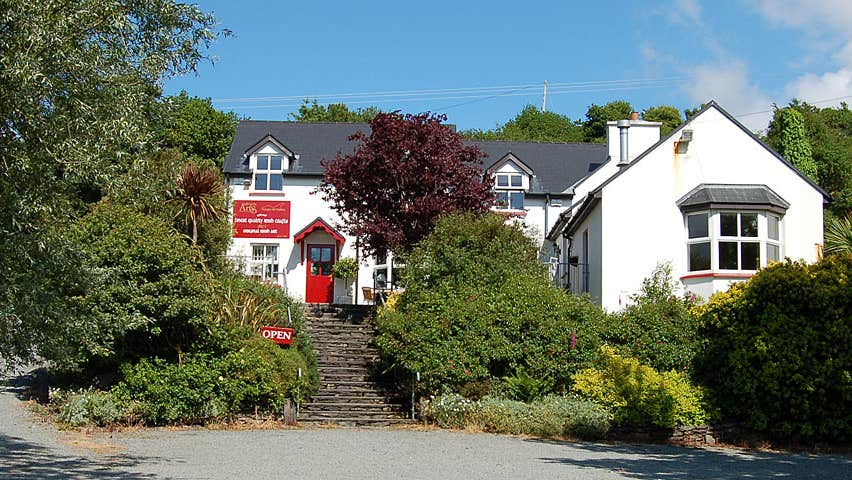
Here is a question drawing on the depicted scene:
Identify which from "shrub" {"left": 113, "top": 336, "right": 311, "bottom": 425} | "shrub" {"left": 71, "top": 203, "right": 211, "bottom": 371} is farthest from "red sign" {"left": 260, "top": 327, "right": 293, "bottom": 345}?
"shrub" {"left": 71, "top": 203, "right": 211, "bottom": 371}

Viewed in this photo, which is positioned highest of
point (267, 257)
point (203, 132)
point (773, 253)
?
point (203, 132)

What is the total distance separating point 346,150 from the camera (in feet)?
115

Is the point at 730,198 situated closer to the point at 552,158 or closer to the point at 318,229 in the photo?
the point at 552,158

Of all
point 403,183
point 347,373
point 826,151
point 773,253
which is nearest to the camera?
point 773,253

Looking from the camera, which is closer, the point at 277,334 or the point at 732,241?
the point at 277,334

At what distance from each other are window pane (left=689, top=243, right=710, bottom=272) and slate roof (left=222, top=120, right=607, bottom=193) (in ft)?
43.3

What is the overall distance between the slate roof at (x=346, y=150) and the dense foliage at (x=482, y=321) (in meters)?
13.6

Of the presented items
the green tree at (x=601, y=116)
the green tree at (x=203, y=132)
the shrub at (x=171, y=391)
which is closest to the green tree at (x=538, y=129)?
the green tree at (x=601, y=116)

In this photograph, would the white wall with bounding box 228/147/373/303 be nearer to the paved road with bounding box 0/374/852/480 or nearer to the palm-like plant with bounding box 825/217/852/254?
the paved road with bounding box 0/374/852/480

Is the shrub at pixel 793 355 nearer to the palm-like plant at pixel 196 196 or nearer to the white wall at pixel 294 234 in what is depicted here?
the palm-like plant at pixel 196 196

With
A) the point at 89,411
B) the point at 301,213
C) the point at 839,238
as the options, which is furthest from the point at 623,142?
the point at 89,411

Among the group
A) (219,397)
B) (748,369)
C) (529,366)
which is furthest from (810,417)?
(219,397)

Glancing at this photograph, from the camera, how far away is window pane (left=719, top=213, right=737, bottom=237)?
20.8 m

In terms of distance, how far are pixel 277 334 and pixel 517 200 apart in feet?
54.3
